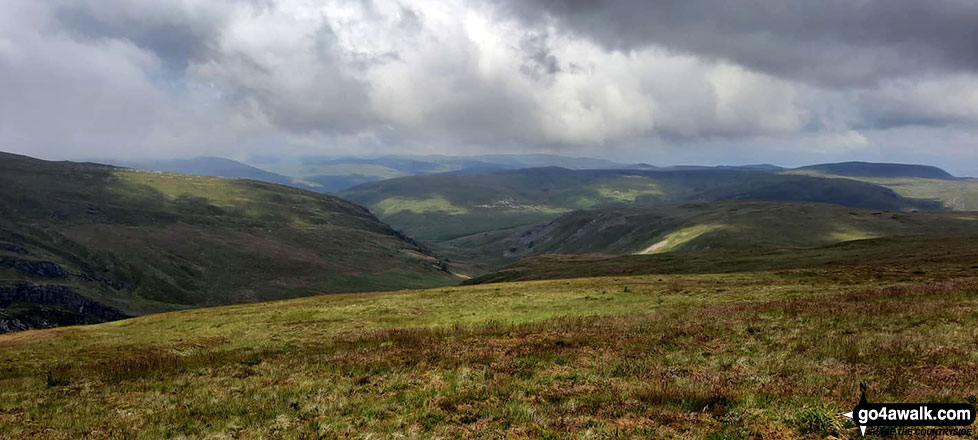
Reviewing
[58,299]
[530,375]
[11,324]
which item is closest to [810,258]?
[530,375]

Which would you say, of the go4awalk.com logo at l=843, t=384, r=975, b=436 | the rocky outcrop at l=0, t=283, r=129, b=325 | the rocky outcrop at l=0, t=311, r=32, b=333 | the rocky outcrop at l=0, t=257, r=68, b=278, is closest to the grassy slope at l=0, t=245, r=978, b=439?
the go4awalk.com logo at l=843, t=384, r=975, b=436

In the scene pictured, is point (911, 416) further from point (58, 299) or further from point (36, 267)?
point (36, 267)

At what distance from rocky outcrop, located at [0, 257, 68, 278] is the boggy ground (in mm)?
153501

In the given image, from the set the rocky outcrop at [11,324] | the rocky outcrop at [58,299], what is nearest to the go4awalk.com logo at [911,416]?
the rocky outcrop at [11,324]

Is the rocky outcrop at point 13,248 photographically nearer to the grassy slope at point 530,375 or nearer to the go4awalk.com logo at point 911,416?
the grassy slope at point 530,375

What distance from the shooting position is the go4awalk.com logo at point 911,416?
9672 millimetres

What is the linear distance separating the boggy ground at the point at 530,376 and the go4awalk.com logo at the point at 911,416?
478 mm

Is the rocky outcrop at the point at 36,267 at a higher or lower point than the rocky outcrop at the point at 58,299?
higher

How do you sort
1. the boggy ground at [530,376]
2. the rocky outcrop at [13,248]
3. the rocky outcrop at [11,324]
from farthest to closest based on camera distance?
1. the rocky outcrop at [13,248]
2. the rocky outcrop at [11,324]
3. the boggy ground at [530,376]

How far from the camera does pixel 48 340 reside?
36781 millimetres

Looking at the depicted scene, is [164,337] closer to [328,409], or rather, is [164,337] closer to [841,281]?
[328,409]

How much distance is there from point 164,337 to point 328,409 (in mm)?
29969

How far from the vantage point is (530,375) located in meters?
16.9

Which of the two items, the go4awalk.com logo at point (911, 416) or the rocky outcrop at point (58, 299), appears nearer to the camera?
the go4awalk.com logo at point (911, 416)
